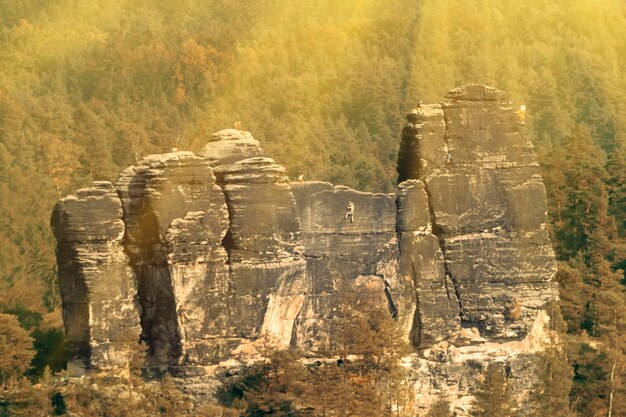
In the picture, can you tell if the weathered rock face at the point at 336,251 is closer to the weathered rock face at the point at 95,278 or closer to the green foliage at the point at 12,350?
the weathered rock face at the point at 95,278

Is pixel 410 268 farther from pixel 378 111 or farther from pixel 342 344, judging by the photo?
pixel 378 111

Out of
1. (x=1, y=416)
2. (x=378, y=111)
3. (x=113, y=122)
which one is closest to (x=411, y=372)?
(x=1, y=416)

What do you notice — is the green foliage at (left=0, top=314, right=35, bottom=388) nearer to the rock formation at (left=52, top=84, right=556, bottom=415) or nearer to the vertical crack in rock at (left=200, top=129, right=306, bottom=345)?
the rock formation at (left=52, top=84, right=556, bottom=415)

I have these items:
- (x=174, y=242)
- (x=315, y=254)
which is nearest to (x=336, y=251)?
(x=315, y=254)

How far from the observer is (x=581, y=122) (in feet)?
246

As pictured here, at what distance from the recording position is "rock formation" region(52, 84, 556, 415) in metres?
38.8

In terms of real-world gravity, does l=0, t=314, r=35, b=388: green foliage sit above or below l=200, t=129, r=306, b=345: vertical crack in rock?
below

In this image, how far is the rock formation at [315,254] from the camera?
38.8 meters

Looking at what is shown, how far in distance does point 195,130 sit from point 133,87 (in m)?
5.86

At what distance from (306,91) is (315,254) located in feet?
121

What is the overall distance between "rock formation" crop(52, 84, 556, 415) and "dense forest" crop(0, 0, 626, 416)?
4306 millimetres

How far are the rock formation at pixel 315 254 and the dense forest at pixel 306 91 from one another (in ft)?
14.1

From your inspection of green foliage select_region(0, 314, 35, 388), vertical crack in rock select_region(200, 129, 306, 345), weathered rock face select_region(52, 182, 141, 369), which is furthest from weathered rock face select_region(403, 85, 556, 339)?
green foliage select_region(0, 314, 35, 388)

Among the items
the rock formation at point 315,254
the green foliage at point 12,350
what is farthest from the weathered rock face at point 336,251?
the green foliage at point 12,350
